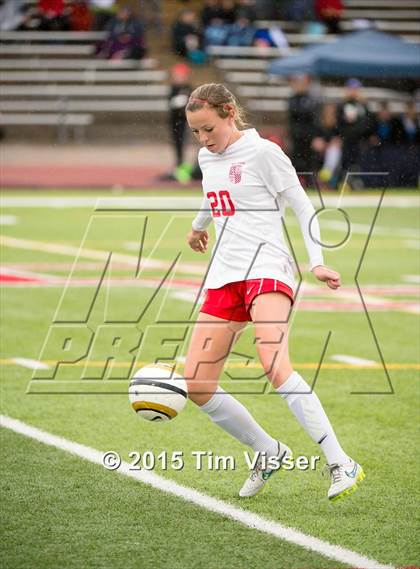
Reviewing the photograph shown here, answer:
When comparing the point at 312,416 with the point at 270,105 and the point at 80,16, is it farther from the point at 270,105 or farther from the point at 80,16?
the point at 80,16

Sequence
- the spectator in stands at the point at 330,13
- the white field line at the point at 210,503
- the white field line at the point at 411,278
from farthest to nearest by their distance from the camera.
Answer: the spectator in stands at the point at 330,13 → the white field line at the point at 411,278 → the white field line at the point at 210,503

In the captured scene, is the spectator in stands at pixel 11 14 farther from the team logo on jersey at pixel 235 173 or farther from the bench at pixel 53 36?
the team logo on jersey at pixel 235 173

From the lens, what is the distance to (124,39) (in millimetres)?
33094

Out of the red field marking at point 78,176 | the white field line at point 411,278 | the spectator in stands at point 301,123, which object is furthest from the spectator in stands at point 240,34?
the white field line at point 411,278

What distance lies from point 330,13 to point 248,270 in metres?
29.8

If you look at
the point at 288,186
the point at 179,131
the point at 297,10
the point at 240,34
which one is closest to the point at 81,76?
the point at 240,34

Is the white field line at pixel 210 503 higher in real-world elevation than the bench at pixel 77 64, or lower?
higher

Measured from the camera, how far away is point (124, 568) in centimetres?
500

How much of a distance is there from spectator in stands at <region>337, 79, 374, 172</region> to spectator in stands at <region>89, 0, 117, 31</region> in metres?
10.5

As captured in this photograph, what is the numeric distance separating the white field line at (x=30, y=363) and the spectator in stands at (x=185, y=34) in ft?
75.3

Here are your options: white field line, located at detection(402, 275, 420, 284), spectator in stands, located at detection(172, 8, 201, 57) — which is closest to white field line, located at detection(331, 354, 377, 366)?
white field line, located at detection(402, 275, 420, 284)

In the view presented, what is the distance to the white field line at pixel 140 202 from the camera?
21.7 metres

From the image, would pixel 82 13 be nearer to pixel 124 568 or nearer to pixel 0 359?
pixel 0 359

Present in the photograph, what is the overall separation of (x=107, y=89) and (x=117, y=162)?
442 centimetres
